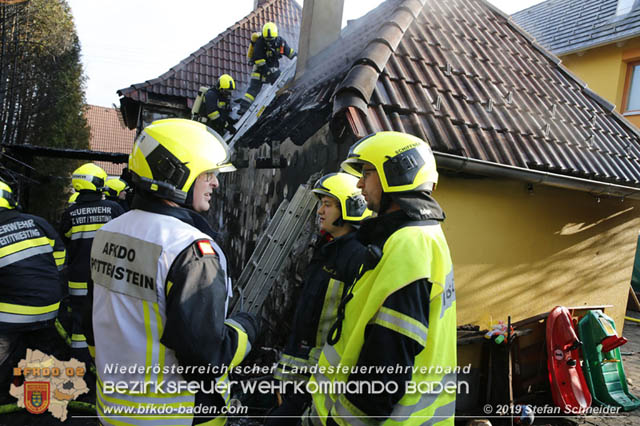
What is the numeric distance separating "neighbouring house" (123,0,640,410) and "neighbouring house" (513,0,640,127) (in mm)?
7741

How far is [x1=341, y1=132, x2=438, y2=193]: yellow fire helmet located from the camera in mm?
1969

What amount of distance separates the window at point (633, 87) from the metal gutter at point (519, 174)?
9788 millimetres

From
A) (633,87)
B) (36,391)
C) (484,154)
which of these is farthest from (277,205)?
(633,87)

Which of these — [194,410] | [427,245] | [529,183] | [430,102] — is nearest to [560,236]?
[529,183]

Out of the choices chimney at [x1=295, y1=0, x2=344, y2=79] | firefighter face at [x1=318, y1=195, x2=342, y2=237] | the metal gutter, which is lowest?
firefighter face at [x1=318, y1=195, x2=342, y2=237]

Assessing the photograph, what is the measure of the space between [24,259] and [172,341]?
289 centimetres

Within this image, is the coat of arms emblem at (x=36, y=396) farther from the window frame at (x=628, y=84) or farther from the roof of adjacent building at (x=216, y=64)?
the window frame at (x=628, y=84)

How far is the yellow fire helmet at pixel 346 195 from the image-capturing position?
3.07m

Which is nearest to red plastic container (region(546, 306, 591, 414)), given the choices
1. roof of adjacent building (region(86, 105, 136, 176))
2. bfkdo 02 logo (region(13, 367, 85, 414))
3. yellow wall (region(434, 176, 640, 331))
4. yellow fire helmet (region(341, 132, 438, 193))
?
yellow wall (region(434, 176, 640, 331))

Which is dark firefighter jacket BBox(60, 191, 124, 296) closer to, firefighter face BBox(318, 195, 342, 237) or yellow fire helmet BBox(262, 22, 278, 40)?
firefighter face BBox(318, 195, 342, 237)

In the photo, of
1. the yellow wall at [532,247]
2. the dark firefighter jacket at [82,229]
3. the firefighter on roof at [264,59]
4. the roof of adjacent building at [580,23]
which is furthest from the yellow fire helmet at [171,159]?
the roof of adjacent building at [580,23]

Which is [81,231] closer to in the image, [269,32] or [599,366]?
[599,366]

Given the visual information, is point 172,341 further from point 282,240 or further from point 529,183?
point 529,183

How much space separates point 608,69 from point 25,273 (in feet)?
52.5
